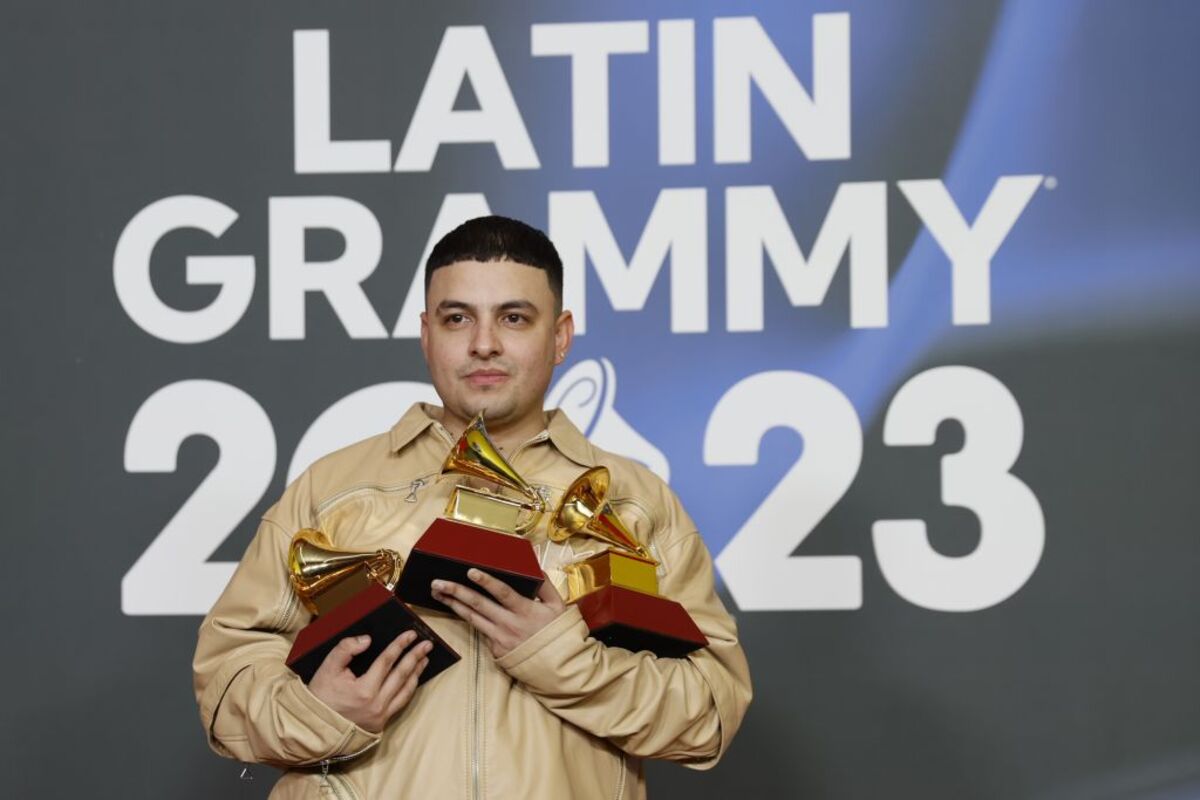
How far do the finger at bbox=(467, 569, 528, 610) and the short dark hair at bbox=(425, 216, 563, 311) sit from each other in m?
0.55

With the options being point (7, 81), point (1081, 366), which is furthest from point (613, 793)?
point (7, 81)

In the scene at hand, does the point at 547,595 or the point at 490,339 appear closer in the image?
the point at 547,595

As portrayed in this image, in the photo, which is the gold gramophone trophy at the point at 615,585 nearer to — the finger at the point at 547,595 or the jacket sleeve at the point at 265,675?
the finger at the point at 547,595

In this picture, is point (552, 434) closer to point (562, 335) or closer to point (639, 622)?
point (562, 335)

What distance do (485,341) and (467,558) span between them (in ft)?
1.29

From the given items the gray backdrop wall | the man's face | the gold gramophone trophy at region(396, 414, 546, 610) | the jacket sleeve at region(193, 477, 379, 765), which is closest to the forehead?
the man's face

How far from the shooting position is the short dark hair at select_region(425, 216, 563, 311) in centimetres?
229

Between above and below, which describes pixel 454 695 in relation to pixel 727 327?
below

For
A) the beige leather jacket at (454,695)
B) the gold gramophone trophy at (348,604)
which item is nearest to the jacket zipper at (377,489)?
the beige leather jacket at (454,695)


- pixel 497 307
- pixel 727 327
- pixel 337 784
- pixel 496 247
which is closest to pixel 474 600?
pixel 337 784

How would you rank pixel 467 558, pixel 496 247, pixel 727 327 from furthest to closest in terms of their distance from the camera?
pixel 727 327 → pixel 496 247 → pixel 467 558

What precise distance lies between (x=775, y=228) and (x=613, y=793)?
166cm

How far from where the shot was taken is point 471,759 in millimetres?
2045

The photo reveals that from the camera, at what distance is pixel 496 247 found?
90.1 inches
